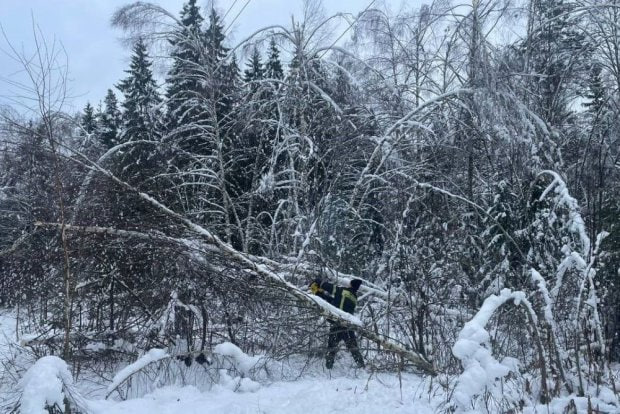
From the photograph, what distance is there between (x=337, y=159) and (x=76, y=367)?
5556 mm

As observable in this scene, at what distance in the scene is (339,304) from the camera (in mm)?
7691

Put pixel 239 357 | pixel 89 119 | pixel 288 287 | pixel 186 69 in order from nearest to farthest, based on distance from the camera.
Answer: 1. pixel 239 357
2. pixel 288 287
3. pixel 186 69
4. pixel 89 119

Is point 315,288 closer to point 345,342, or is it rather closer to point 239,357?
point 345,342

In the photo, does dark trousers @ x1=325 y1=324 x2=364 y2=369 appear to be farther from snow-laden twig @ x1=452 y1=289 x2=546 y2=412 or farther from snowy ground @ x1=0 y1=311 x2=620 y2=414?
snow-laden twig @ x1=452 y1=289 x2=546 y2=412

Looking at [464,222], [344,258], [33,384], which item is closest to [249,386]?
[33,384]

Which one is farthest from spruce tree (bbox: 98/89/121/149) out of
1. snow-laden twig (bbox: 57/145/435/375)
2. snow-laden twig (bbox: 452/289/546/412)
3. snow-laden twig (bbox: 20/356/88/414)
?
snow-laden twig (bbox: 452/289/546/412)

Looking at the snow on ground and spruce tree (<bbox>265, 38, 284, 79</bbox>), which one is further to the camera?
spruce tree (<bbox>265, 38, 284, 79</bbox>)

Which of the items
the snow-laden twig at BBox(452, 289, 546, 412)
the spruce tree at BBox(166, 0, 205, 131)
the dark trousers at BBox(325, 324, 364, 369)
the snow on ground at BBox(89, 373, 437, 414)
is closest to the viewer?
the snow-laden twig at BBox(452, 289, 546, 412)

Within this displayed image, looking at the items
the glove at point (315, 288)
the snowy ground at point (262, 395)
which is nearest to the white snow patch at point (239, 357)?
the snowy ground at point (262, 395)

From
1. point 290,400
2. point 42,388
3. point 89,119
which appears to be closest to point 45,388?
point 42,388

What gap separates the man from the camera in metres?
7.18

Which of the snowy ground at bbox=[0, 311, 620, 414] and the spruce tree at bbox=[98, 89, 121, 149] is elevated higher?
the spruce tree at bbox=[98, 89, 121, 149]

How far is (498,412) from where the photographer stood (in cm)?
467

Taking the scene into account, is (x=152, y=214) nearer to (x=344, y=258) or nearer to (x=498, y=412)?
(x=344, y=258)
